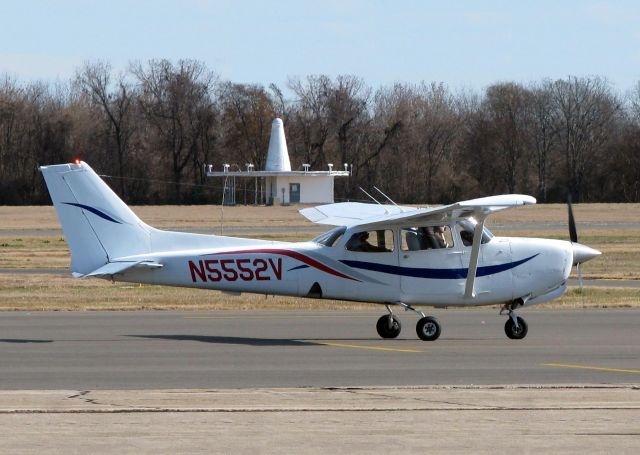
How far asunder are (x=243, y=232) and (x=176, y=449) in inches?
1810

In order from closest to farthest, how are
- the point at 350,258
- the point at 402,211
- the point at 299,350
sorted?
the point at 299,350 → the point at 350,258 → the point at 402,211

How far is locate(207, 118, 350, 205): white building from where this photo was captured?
269ft

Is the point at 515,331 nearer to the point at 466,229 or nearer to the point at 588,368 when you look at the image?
the point at 466,229

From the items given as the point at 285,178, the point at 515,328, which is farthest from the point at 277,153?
the point at 515,328

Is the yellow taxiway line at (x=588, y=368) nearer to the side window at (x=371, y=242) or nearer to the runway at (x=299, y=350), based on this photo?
the runway at (x=299, y=350)

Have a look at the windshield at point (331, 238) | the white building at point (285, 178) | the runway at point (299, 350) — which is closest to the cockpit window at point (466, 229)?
the runway at point (299, 350)

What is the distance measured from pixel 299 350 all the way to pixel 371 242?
2362 mm

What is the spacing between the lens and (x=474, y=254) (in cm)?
1708

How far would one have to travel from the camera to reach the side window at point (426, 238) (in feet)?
56.9

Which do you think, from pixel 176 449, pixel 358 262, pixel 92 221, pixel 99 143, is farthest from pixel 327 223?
pixel 99 143

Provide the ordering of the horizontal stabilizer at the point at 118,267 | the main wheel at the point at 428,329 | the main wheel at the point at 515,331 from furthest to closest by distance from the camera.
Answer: the main wheel at the point at 515,331 < the main wheel at the point at 428,329 < the horizontal stabilizer at the point at 118,267

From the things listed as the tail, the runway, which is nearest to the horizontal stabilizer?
the tail

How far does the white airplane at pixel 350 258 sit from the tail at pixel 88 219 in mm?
14

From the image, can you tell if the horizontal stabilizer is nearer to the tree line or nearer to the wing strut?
the wing strut
